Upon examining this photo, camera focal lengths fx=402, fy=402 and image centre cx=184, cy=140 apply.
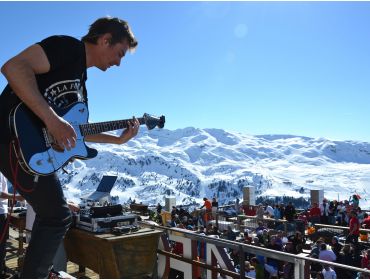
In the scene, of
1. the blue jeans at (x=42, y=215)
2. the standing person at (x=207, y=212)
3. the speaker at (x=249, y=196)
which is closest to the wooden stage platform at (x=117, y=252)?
the blue jeans at (x=42, y=215)

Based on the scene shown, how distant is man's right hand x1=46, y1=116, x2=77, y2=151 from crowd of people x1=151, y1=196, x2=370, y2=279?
2540 mm

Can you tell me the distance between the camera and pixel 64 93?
2865 millimetres

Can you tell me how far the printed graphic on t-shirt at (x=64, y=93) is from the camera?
275 cm

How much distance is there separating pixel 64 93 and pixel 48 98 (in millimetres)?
152

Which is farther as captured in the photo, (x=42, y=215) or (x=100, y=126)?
(x=100, y=126)

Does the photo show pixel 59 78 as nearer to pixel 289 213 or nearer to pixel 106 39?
pixel 106 39

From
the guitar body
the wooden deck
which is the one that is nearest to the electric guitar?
the guitar body

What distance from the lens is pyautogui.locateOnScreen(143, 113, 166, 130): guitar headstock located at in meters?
4.41

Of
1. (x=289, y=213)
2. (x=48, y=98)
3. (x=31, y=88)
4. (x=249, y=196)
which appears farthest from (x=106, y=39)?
(x=249, y=196)

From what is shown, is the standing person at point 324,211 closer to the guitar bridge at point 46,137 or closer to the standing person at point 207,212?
the standing person at point 207,212

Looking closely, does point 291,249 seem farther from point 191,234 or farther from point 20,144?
point 20,144

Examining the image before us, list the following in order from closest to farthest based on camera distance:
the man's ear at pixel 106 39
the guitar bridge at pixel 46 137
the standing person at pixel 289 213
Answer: the guitar bridge at pixel 46 137
the man's ear at pixel 106 39
the standing person at pixel 289 213

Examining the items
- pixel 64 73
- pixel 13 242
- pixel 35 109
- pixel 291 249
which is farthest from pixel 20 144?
pixel 291 249

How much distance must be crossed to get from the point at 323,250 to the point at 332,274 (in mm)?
2520
